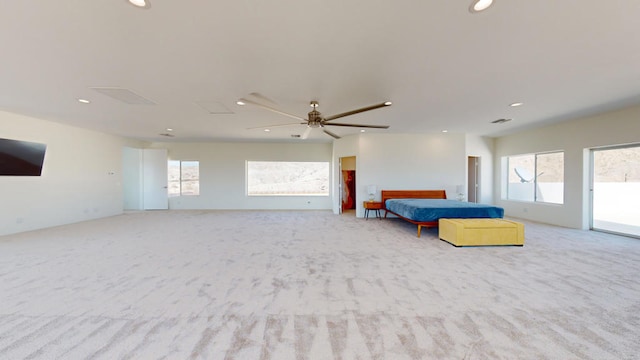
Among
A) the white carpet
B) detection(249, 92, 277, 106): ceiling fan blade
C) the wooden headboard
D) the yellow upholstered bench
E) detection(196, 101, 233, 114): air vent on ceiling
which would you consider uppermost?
detection(196, 101, 233, 114): air vent on ceiling

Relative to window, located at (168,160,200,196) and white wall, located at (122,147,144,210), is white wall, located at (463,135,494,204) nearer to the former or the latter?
window, located at (168,160,200,196)

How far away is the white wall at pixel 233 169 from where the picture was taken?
916 cm

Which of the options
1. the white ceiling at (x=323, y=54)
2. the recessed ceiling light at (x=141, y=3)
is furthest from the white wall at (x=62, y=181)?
the recessed ceiling light at (x=141, y=3)

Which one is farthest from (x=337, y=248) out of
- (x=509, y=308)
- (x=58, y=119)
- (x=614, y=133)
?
(x=58, y=119)

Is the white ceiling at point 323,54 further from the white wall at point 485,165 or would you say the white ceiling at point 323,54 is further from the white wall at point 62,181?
the white wall at point 485,165

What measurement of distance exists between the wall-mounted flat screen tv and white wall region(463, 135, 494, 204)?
465 inches

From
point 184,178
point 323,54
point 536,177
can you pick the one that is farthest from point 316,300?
point 184,178

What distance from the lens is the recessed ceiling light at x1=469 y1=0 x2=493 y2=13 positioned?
186 centimetres

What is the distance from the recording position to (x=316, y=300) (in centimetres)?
241

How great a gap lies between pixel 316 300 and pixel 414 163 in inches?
246

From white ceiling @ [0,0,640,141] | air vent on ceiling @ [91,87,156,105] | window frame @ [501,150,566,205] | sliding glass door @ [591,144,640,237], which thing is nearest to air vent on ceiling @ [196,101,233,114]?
white ceiling @ [0,0,640,141]

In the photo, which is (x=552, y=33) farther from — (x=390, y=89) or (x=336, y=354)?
(x=336, y=354)

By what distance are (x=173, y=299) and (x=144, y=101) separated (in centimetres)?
362

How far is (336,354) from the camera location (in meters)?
1.67
